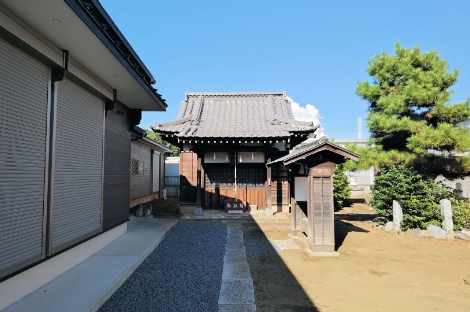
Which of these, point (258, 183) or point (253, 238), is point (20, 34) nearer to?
point (253, 238)

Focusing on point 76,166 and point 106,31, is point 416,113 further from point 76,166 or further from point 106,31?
point 76,166

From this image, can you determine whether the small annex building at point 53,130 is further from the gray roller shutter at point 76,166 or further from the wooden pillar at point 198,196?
the wooden pillar at point 198,196

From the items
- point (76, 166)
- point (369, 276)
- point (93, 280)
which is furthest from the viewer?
point (76, 166)

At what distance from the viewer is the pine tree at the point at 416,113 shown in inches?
300

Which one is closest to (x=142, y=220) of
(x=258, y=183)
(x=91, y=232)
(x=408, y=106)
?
(x=91, y=232)

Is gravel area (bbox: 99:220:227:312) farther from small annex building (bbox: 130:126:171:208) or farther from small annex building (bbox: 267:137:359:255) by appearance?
small annex building (bbox: 130:126:171:208)

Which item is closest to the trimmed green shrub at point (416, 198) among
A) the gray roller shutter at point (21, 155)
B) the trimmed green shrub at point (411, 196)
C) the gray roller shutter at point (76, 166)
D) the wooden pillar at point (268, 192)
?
the trimmed green shrub at point (411, 196)

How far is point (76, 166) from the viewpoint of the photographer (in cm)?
498

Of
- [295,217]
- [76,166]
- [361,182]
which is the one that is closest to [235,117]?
[295,217]

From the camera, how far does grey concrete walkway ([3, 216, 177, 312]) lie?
336cm

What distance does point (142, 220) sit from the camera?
9.71m

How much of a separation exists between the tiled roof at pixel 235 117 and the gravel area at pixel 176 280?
539cm

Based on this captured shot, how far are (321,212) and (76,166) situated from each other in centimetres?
581

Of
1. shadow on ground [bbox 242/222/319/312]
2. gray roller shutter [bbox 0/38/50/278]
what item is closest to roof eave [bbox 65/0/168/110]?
gray roller shutter [bbox 0/38/50/278]
